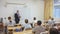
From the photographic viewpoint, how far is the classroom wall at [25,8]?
9.41 m

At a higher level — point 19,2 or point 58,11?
point 19,2

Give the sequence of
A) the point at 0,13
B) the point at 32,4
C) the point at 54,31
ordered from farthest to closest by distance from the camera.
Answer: the point at 32,4 → the point at 0,13 → the point at 54,31

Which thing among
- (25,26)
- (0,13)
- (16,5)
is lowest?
(25,26)

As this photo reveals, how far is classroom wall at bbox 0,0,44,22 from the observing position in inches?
371

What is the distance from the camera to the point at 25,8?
981 centimetres

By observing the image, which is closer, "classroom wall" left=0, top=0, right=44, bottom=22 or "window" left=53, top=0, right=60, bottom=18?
"classroom wall" left=0, top=0, right=44, bottom=22

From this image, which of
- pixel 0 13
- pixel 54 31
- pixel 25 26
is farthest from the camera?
pixel 0 13

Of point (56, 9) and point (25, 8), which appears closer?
point (25, 8)

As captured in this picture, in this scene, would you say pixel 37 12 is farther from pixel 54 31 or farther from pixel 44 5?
pixel 54 31

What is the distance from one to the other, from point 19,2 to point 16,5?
0.33m

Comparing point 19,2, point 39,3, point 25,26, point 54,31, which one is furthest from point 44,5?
point 54,31

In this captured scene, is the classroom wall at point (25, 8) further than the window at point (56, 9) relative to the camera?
No

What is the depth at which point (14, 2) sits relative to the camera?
955cm

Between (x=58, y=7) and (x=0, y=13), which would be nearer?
(x=0, y=13)
